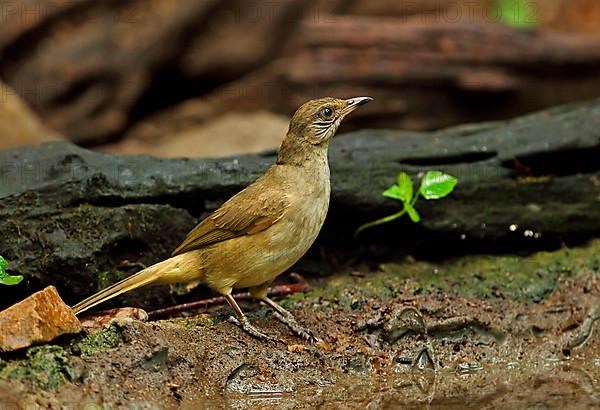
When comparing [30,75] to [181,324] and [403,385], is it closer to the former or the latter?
[181,324]

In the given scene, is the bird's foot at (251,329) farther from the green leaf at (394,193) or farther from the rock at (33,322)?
the green leaf at (394,193)

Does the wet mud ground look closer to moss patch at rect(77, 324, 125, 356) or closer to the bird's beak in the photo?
moss patch at rect(77, 324, 125, 356)

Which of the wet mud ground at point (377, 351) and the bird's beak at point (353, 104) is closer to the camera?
the wet mud ground at point (377, 351)

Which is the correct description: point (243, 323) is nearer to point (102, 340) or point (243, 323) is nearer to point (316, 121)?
point (102, 340)

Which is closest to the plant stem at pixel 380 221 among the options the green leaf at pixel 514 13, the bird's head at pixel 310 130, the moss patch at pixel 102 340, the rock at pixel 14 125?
the bird's head at pixel 310 130

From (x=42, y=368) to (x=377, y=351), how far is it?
2.06 metres

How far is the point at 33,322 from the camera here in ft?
16.3

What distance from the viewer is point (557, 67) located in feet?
33.8

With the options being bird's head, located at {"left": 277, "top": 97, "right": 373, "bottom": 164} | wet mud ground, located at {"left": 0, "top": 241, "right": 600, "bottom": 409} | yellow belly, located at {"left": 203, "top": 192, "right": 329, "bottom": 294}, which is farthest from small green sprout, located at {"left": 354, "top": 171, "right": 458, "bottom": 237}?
yellow belly, located at {"left": 203, "top": 192, "right": 329, "bottom": 294}

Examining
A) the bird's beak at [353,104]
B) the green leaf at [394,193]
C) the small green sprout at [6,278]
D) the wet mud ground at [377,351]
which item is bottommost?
the wet mud ground at [377,351]

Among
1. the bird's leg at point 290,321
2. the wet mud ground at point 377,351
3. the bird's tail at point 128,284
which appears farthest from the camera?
the bird's leg at point 290,321

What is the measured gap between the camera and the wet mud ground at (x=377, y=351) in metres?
5.03

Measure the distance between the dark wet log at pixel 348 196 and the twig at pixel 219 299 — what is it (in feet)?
0.51

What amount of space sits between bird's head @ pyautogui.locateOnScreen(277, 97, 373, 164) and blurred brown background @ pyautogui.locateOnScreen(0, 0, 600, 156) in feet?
13.6
